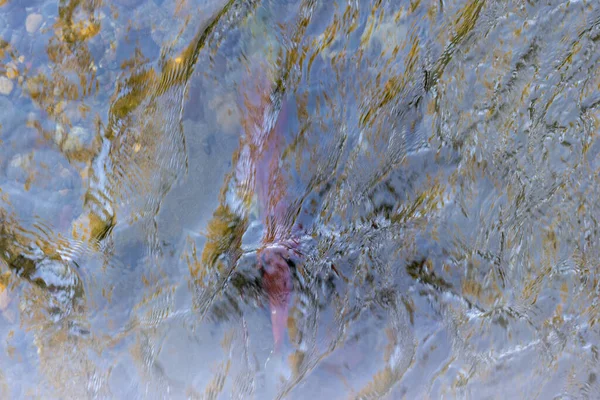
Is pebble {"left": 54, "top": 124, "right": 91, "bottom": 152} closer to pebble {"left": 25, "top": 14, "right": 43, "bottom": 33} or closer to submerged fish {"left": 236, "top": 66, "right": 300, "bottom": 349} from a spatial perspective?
pebble {"left": 25, "top": 14, "right": 43, "bottom": 33}

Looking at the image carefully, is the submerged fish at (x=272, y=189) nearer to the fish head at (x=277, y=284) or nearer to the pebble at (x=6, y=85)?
the fish head at (x=277, y=284)

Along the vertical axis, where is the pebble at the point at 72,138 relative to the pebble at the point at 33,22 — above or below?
below

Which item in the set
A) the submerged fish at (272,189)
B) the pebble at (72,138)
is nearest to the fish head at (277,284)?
the submerged fish at (272,189)

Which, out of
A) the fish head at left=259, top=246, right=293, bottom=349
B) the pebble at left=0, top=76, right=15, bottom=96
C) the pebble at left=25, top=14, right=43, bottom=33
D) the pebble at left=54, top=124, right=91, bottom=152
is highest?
the pebble at left=25, top=14, right=43, bottom=33

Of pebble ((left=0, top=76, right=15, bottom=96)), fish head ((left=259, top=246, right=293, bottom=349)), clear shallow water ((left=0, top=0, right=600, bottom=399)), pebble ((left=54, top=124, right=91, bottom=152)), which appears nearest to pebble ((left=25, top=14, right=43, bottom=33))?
clear shallow water ((left=0, top=0, right=600, bottom=399))

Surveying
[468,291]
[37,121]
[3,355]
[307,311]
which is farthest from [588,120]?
[3,355]

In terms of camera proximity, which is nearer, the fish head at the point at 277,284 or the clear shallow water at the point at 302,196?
the clear shallow water at the point at 302,196

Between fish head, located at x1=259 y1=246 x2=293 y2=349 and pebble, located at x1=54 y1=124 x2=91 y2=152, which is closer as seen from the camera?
pebble, located at x1=54 y1=124 x2=91 y2=152

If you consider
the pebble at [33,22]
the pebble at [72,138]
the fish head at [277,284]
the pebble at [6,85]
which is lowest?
the fish head at [277,284]

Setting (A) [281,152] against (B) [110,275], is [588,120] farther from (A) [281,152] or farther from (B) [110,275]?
(B) [110,275]
